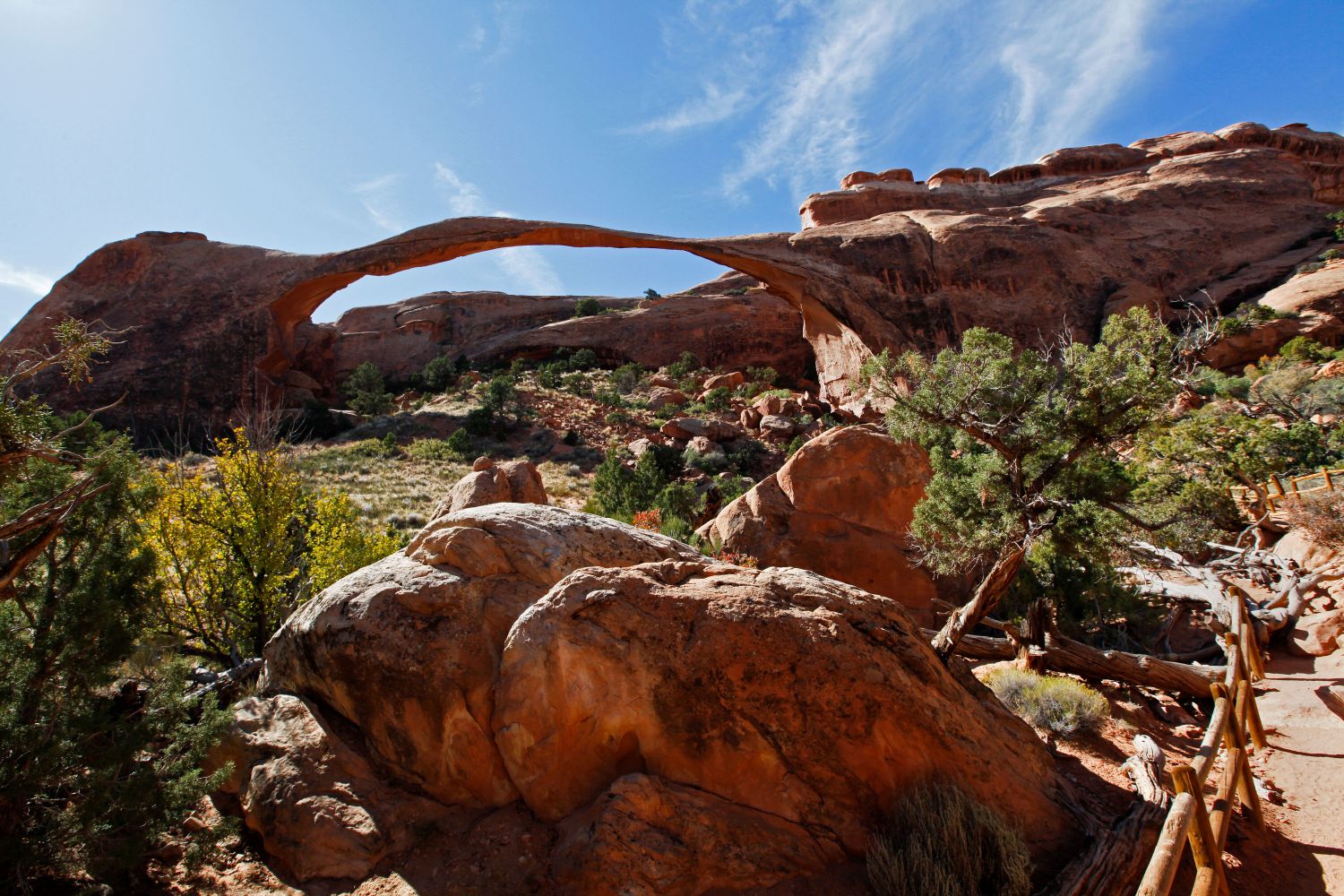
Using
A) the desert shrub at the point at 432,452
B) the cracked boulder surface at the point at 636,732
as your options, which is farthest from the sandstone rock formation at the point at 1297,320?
the desert shrub at the point at 432,452

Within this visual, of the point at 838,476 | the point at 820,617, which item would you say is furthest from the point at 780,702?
the point at 838,476

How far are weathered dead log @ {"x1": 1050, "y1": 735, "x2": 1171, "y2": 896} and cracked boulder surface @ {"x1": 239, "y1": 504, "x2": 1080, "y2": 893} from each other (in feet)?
0.74

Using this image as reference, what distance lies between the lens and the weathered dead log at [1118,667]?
7469 millimetres

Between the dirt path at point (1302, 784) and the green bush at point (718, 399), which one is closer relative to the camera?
the dirt path at point (1302, 784)

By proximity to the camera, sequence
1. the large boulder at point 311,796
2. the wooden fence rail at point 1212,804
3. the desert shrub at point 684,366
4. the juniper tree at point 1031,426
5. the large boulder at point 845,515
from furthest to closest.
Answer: the desert shrub at point 684,366 → the large boulder at point 845,515 → the juniper tree at point 1031,426 → the large boulder at point 311,796 → the wooden fence rail at point 1212,804

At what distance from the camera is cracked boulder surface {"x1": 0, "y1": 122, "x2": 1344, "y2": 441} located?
23375 mm

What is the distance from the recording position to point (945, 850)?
335cm

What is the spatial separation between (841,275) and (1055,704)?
19505mm

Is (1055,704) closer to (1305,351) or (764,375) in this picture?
(1305,351)

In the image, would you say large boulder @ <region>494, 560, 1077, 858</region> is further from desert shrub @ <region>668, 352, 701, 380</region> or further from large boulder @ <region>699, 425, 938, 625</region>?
desert shrub @ <region>668, 352, 701, 380</region>

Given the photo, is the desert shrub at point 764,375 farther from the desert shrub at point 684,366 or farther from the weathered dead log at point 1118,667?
the weathered dead log at point 1118,667

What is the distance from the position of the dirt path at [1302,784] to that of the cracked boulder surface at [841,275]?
15.1 metres

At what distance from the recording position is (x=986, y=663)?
30.1 ft

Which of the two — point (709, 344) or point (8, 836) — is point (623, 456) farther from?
point (8, 836)
